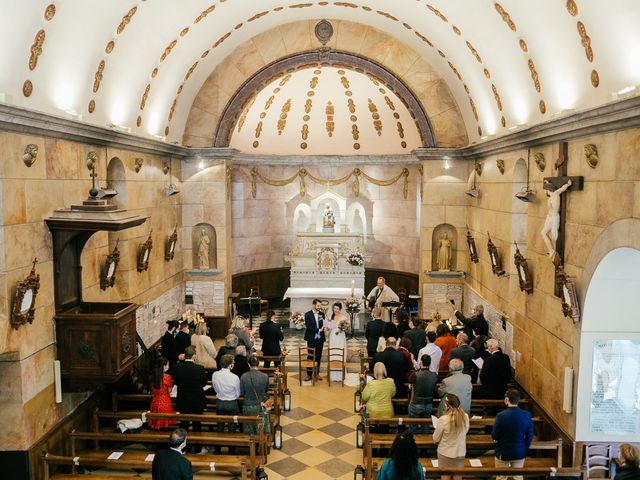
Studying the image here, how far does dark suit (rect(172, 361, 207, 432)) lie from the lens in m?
9.73

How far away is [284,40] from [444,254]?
7.43 m

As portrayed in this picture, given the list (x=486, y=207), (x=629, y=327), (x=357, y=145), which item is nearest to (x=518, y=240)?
(x=486, y=207)

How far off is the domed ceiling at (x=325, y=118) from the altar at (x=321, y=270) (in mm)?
3702

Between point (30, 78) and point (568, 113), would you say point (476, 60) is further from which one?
point (30, 78)

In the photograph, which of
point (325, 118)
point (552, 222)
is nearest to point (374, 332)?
point (552, 222)

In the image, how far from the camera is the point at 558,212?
9.69 m

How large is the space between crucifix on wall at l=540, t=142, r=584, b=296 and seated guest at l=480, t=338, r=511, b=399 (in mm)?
1385

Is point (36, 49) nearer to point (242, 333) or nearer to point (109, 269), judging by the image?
point (109, 269)

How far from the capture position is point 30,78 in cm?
867

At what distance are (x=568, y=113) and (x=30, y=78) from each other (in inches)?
307

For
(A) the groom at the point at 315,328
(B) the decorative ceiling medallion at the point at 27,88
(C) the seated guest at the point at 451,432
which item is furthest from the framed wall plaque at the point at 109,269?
(C) the seated guest at the point at 451,432

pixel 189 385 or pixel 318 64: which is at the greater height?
pixel 318 64

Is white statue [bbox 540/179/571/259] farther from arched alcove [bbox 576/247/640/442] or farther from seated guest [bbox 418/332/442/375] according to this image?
seated guest [bbox 418/332/442/375]

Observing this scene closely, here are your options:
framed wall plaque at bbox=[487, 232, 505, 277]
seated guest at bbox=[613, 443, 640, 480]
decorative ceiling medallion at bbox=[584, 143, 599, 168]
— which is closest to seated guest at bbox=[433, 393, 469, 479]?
seated guest at bbox=[613, 443, 640, 480]
